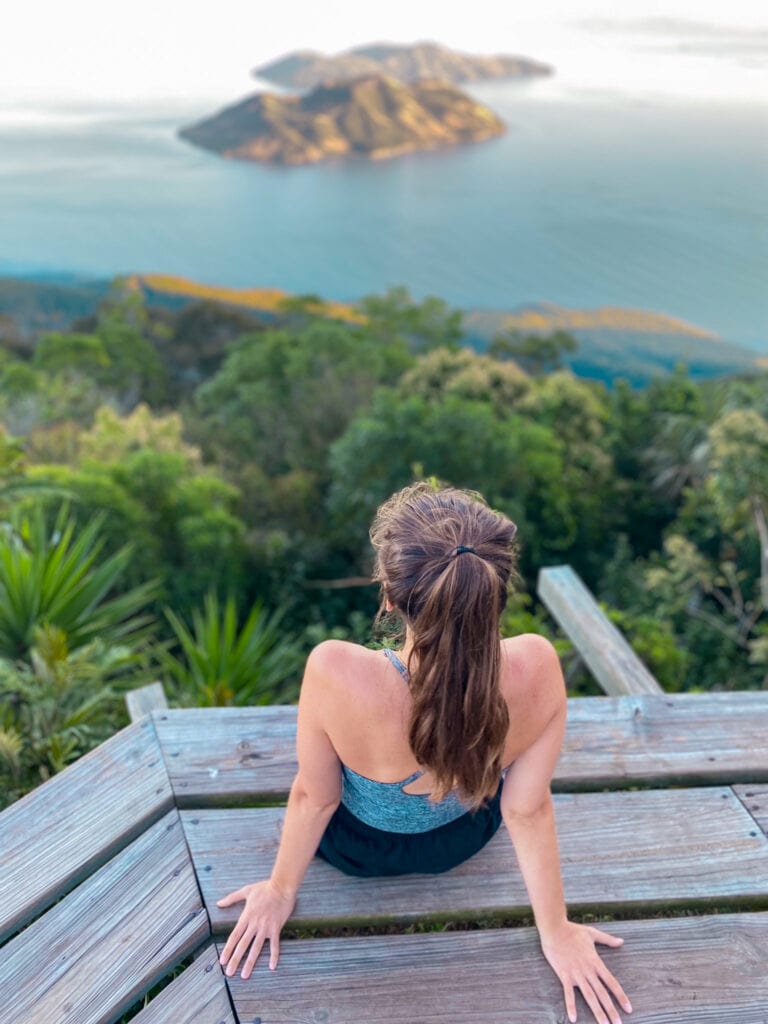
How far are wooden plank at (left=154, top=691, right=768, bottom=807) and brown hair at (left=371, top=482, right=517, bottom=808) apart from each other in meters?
0.72

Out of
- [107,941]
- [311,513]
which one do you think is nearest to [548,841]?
[107,941]

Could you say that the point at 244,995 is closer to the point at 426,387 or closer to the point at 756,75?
the point at 426,387

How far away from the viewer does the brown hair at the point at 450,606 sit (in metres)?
1.15

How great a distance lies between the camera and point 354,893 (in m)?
1.66

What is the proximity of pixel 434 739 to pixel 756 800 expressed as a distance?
104 cm

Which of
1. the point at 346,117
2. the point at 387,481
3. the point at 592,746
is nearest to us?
the point at 592,746

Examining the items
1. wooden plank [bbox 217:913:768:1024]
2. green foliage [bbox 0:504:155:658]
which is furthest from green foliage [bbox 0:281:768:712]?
wooden plank [bbox 217:913:768:1024]

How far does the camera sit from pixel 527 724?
1.44 meters

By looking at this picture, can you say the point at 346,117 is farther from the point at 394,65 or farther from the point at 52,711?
the point at 52,711

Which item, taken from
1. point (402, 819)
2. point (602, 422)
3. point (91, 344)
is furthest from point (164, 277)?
point (402, 819)

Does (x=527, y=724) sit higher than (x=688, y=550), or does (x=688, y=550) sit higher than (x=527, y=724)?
(x=527, y=724)

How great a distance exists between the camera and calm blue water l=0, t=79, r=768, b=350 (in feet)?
108

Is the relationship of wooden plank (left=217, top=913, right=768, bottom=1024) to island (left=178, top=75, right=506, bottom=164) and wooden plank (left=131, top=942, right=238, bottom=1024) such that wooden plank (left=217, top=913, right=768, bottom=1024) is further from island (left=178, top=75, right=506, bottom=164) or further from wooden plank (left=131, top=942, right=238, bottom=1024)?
island (left=178, top=75, right=506, bottom=164)

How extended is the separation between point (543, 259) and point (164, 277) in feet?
56.3
